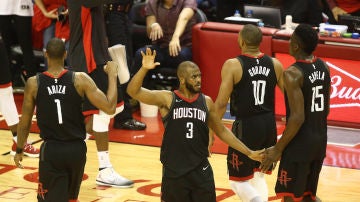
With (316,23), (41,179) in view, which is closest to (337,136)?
(316,23)

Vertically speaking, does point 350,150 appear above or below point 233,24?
below

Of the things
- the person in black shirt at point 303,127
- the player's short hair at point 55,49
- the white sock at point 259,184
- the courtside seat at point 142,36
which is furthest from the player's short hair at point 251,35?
the courtside seat at point 142,36

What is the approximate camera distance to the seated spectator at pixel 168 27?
1069cm

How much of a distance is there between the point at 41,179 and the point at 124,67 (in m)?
2.83

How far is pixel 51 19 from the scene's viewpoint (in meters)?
11.4

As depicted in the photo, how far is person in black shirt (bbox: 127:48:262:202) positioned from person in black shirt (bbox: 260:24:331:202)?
69 cm

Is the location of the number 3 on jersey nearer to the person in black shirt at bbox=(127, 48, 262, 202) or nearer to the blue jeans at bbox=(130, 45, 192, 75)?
the person in black shirt at bbox=(127, 48, 262, 202)

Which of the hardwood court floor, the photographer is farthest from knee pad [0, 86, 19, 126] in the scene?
the photographer

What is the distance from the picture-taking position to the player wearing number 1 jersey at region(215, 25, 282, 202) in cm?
652

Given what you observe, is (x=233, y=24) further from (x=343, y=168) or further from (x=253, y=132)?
(x=253, y=132)

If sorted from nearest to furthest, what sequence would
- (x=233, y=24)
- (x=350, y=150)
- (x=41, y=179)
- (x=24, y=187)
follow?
(x=41, y=179) → (x=24, y=187) → (x=350, y=150) → (x=233, y=24)

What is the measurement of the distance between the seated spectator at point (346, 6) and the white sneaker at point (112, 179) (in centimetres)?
495

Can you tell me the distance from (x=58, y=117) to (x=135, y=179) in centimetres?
235

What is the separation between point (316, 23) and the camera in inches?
453
